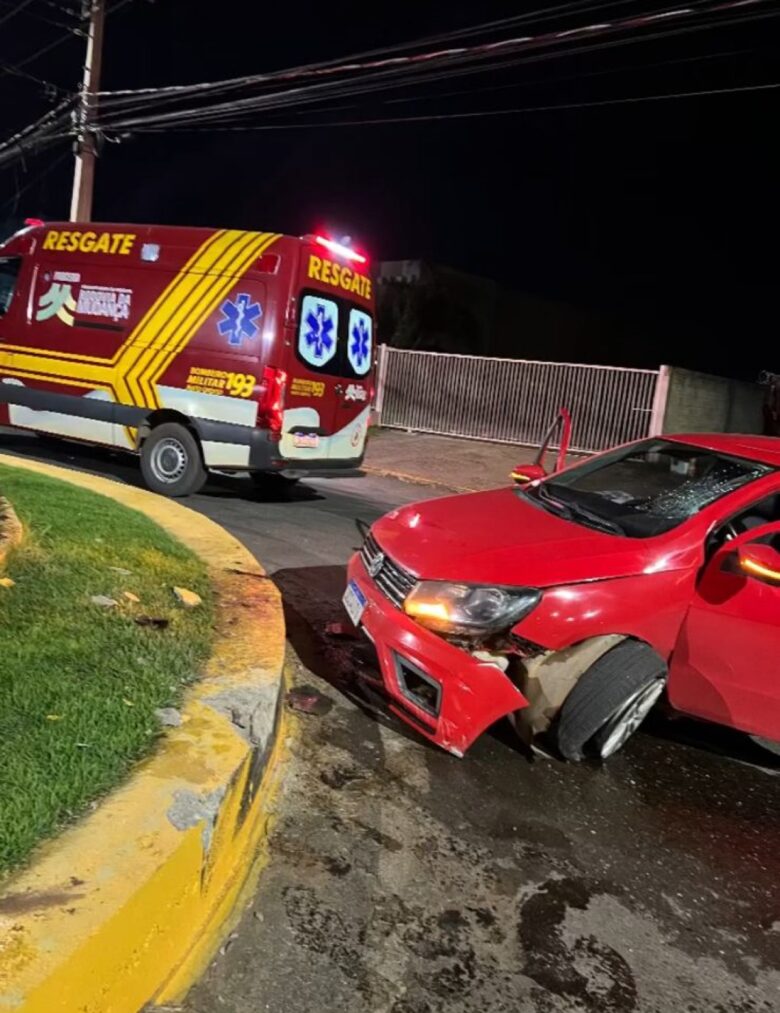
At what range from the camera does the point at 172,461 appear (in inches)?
337

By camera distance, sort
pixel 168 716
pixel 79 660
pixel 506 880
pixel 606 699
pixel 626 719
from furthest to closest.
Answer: pixel 626 719 < pixel 606 699 < pixel 79 660 < pixel 168 716 < pixel 506 880

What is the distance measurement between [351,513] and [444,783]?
5.95 meters

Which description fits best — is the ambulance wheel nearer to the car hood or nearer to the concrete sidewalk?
the car hood

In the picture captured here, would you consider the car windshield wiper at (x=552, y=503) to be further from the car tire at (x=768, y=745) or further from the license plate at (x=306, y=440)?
the license plate at (x=306, y=440)

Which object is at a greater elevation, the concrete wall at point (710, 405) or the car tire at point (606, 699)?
the concrete wall at point (710, 405)

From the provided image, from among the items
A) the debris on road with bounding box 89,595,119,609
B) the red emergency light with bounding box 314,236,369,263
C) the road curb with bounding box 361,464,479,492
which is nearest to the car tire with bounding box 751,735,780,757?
the debris on road with bounding box 89,595,119,609

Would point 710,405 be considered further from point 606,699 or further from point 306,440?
point 606,699

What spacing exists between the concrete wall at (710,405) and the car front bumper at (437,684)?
540 inches

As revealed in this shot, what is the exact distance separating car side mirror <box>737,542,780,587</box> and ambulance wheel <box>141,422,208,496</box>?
609 cm

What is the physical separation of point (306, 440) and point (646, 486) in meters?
4.64

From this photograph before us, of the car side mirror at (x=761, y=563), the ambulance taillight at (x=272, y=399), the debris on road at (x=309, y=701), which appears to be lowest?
the debris on road at (x=309, y=701)

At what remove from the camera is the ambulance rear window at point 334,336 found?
810cm

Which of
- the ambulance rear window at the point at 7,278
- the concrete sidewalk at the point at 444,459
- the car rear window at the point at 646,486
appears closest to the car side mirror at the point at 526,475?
the car rear window at the point at 646,486

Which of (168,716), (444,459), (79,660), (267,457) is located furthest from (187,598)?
(444,459)
